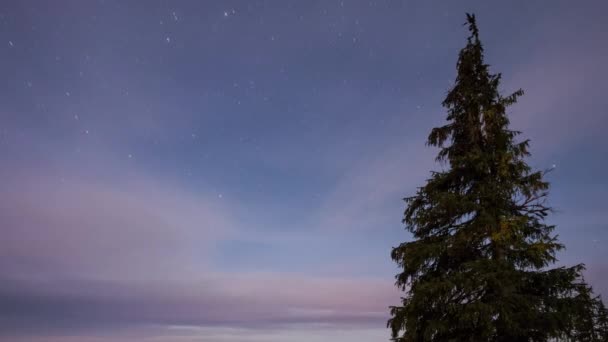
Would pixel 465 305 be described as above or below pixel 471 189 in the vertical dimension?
A: below

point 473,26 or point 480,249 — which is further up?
point 473,26

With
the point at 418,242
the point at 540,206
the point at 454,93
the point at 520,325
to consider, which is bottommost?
the point at 520,325

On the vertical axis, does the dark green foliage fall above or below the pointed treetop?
below

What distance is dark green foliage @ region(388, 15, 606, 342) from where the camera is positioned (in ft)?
35.7

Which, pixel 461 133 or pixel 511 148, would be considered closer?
pixel 511 148

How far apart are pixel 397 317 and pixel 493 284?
2808 mm

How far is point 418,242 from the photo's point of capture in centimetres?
1272

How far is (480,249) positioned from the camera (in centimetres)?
1244

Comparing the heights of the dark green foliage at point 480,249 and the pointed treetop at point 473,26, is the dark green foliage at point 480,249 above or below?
below

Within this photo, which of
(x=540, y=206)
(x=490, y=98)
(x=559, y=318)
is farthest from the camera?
(x=490, y=98)

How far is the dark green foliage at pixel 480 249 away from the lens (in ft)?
35.7

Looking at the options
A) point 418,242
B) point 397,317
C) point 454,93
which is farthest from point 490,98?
→ point 397,317

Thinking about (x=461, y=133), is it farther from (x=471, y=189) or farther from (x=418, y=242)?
(x=418, y=242)

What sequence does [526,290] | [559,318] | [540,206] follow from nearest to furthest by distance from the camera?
[559,318] < [526,290] < [540,206]
